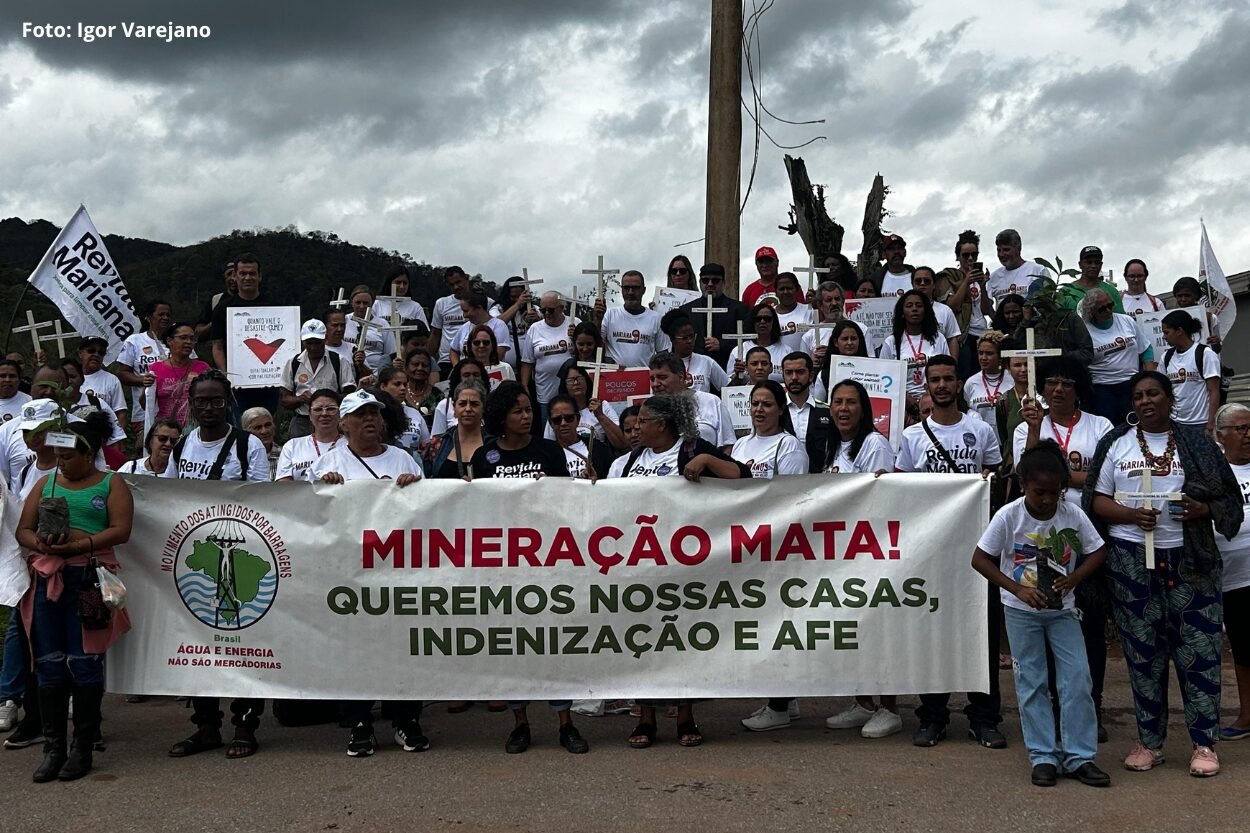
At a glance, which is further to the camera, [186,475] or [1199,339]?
[1199,339]

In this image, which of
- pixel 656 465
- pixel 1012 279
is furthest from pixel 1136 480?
pixel 1012 279

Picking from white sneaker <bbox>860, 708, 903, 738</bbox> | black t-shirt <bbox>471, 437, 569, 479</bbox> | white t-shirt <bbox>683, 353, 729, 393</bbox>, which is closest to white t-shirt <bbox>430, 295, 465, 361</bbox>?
white t-shirt <bbox>683, 353, 729, 393</bbox>

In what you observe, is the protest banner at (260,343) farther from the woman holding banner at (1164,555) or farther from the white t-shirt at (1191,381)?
the white t-shirt at (1191,381)

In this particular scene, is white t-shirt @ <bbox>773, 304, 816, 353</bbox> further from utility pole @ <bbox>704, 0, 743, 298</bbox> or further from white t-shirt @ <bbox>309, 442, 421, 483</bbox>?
white t-shirt @ <bbox>309, 442, 421, 483</bbox>

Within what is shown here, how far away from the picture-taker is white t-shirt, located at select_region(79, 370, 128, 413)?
1123 centimetres

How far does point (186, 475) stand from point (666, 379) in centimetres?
316

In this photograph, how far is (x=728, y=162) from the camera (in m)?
13.5

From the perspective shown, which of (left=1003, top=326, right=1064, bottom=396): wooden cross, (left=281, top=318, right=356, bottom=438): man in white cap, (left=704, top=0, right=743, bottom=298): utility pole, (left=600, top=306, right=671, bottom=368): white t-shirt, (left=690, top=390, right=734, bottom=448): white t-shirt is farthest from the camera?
(left=704, top=0, right=743, bottom=298): utility pole

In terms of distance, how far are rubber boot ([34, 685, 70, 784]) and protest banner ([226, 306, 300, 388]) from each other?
4.14 meters

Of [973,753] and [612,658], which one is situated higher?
[612,658]

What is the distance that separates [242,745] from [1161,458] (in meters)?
4.94

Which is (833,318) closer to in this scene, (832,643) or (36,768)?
(832,643)

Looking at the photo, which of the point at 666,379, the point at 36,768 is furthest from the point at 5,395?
the point at 666,379

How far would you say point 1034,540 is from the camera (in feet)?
20.4
